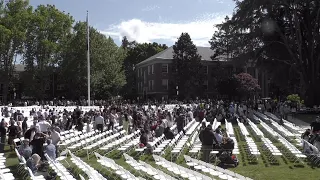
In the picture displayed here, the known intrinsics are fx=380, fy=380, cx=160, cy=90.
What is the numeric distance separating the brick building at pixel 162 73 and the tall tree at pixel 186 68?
152 inches

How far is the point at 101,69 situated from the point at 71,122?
39866 millimetres

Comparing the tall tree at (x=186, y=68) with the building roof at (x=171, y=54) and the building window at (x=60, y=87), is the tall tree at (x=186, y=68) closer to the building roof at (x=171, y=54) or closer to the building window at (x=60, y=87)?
the building roof at (x=171, y=54)

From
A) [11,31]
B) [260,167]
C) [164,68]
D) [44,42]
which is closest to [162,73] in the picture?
[164,68]

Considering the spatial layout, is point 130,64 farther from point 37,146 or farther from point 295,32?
point 37,146

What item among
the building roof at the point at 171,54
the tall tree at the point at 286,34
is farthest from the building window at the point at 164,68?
the tall tree at the point at 286,34

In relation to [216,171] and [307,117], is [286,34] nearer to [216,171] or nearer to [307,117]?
[307,117]

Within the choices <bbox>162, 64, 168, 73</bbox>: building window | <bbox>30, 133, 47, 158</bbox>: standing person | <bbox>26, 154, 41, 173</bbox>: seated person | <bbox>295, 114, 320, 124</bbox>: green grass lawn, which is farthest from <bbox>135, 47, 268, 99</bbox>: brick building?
<bbox>26, 154, 41, 173</bbox>: seated person

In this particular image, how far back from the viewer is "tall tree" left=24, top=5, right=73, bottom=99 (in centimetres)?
6091

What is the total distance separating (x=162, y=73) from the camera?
71.2 metres

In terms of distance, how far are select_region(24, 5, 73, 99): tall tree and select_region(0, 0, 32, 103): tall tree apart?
1719 mm

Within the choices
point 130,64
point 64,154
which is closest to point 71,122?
point 64,154

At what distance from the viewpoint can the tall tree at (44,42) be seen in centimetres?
6091

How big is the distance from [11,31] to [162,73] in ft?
90.3

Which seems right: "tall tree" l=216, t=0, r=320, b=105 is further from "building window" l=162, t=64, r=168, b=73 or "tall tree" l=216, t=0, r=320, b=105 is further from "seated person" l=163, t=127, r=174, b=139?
"building window" l=162, t=64, r=168, b=73
